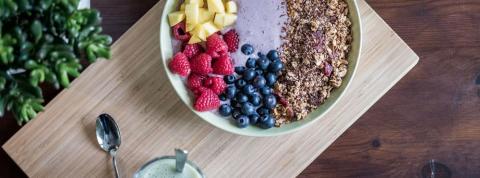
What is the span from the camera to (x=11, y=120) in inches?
49.6

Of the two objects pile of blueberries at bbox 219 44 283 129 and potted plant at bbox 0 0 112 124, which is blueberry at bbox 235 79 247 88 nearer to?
pile of blueberries at bbox 219 44 283 129

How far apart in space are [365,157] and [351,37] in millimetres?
271

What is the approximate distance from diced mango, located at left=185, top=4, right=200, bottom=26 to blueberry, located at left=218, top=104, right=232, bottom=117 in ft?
0.53

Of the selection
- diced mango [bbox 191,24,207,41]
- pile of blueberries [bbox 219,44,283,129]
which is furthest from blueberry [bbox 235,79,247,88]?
diced mango [bbox 191,24,207,41]

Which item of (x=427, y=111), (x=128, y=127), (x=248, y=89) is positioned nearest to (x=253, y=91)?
(x=248, y=89)

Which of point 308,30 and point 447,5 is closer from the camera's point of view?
point 308,30

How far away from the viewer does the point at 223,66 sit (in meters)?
1.15

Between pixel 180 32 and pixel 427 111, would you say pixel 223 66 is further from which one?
pixel 427 111

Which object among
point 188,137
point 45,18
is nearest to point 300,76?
point 188,137

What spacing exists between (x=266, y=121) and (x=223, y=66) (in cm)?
13

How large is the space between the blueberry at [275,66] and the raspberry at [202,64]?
0.37 ft

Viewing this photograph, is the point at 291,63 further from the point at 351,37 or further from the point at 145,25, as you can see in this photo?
the point at 145,25

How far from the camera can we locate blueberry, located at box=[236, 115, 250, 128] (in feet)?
3.81

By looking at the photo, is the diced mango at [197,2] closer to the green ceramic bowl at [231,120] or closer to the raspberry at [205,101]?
the green ceramic bowl at [231,120]
